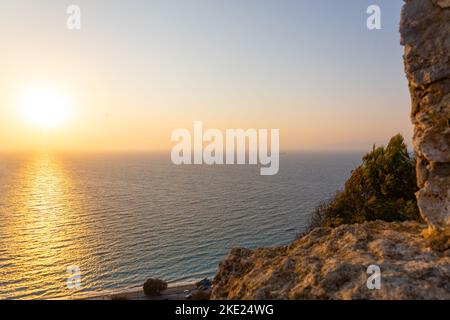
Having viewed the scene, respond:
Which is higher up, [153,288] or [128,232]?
[128,232]

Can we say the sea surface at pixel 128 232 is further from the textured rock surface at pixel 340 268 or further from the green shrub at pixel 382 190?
the textured rock surface at pixel 340 268

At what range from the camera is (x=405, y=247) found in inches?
321

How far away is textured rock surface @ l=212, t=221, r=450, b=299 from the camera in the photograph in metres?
6.32

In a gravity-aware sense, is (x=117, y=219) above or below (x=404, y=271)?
below

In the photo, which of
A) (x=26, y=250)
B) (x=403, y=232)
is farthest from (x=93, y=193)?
(x=403, y=232)

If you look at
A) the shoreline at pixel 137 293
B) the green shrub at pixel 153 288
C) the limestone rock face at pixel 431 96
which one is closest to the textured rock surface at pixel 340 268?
the limestone rock face at pixel 431 96

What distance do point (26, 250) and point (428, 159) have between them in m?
81.5

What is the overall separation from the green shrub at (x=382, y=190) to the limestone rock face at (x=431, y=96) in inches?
524

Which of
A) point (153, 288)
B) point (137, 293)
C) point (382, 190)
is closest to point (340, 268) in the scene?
point (382, 190)

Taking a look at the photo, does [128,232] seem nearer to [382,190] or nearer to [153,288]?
[153,288]

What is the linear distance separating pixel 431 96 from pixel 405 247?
438 centimetres

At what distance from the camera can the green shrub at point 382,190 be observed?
76.7 ft

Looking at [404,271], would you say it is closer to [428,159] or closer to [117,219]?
[428,159]
